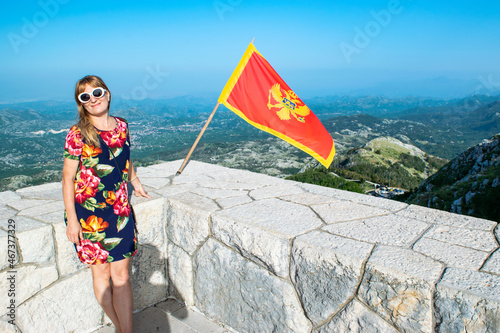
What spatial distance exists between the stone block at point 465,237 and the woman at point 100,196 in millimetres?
2003

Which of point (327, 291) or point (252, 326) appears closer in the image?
point (327, 291)

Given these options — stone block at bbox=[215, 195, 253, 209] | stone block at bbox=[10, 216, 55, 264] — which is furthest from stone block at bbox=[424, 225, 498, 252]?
stone block at bbox=[10, 216, 55, 264]

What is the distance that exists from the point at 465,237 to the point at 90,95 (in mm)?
2491

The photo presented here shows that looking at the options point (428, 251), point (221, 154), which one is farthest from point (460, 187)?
point (221, 154)

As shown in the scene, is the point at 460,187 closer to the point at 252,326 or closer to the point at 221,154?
the point at 252,326

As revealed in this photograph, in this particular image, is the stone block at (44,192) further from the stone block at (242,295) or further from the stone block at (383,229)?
the stone block at (383,229)

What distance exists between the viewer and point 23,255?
7.34ft

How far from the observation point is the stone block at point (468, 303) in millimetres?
1533

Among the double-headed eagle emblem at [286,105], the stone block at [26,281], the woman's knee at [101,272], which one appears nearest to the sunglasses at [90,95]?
the woman's knee at [101,272]

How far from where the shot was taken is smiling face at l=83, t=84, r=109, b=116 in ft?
6.88

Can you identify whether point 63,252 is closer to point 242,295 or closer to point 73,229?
point 73,229

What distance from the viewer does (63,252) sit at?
2428 millimetres

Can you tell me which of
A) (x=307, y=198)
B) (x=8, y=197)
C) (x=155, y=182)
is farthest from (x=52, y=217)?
(x=307, y=198)

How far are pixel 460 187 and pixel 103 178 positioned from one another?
1243 cm
